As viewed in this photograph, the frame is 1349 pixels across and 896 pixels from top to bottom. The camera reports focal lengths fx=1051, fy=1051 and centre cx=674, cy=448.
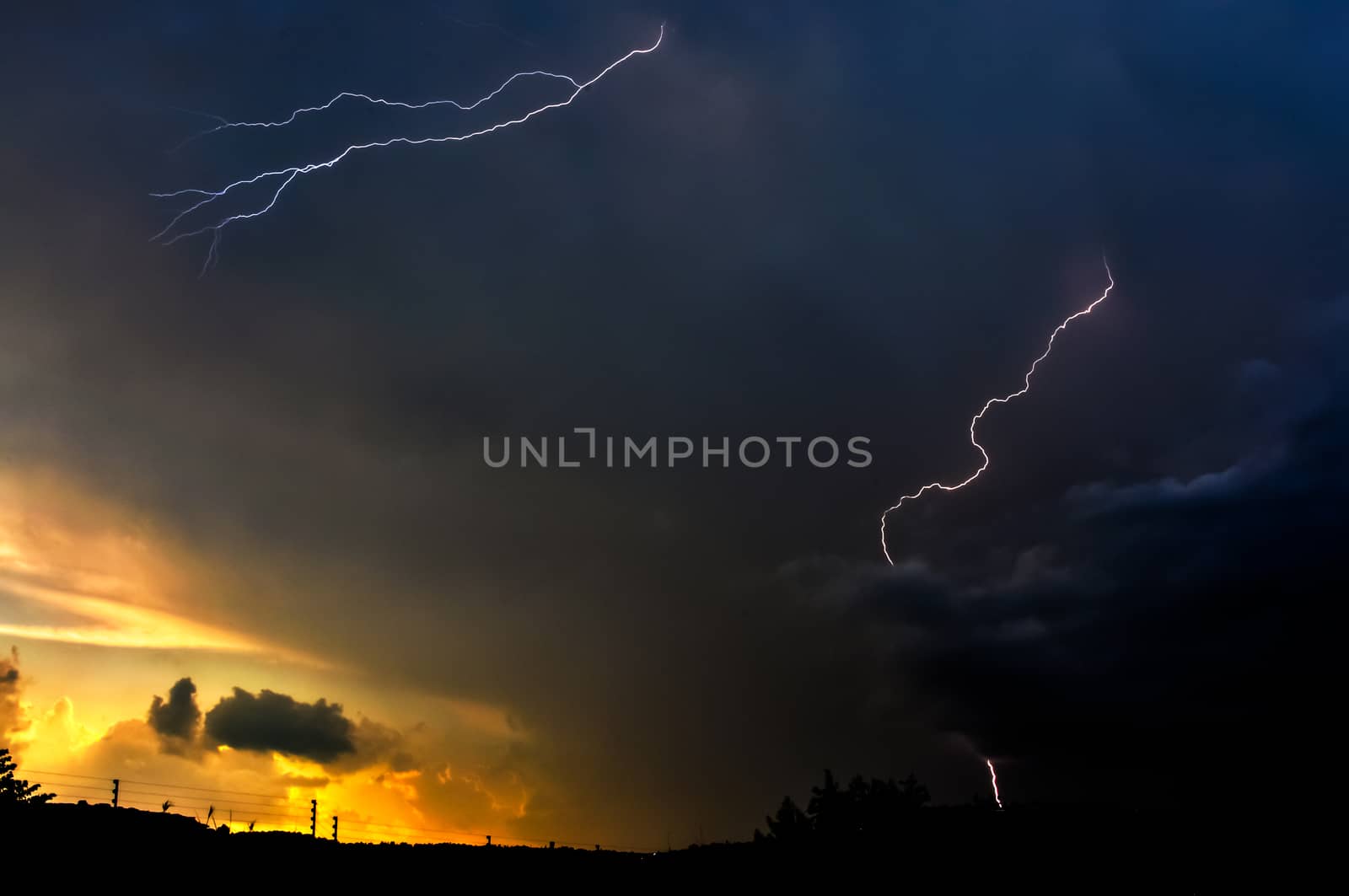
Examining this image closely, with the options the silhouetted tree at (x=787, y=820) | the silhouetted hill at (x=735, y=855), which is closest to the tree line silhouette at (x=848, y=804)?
the silhouetted tree at (x=787, y=820)

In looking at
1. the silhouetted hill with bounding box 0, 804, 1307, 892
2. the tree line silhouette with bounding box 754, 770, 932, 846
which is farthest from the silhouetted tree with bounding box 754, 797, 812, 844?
the silhouetted hill with bounding box 0, 804, 1307, 892

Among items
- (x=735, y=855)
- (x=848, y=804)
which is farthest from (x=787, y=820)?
(x=735, y=855)

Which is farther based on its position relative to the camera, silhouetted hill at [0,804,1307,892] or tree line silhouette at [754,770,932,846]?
tree line silhouette at [754,770,932,846]

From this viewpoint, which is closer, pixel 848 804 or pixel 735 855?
pixel 735 855

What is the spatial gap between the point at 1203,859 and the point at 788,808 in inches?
719

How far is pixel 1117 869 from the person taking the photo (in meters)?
17.7

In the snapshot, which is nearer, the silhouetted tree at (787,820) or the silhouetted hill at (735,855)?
the silhouetted hill at (735,855)

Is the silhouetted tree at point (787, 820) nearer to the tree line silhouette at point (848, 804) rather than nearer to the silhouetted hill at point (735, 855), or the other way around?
the tree line silhouette at point (848, 804)

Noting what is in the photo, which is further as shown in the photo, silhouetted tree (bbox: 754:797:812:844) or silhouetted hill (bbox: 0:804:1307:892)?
silhouetted tree (bbox: 754:797:812:844)

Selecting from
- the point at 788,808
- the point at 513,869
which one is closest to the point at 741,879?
the point at 513,869

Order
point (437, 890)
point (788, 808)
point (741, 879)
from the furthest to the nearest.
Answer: point (788, 808) → point (741, 879) → point (437, 890)

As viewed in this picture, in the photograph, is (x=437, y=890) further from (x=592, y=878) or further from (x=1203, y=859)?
(x=1203, y=859)

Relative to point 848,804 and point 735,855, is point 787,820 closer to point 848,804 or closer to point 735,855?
point 848,804

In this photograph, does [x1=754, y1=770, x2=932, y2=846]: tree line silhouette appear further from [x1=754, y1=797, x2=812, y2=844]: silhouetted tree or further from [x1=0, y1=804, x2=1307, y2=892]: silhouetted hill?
[x1=0, y1=804, x2=1307, y2=892]: silhouetted hill
